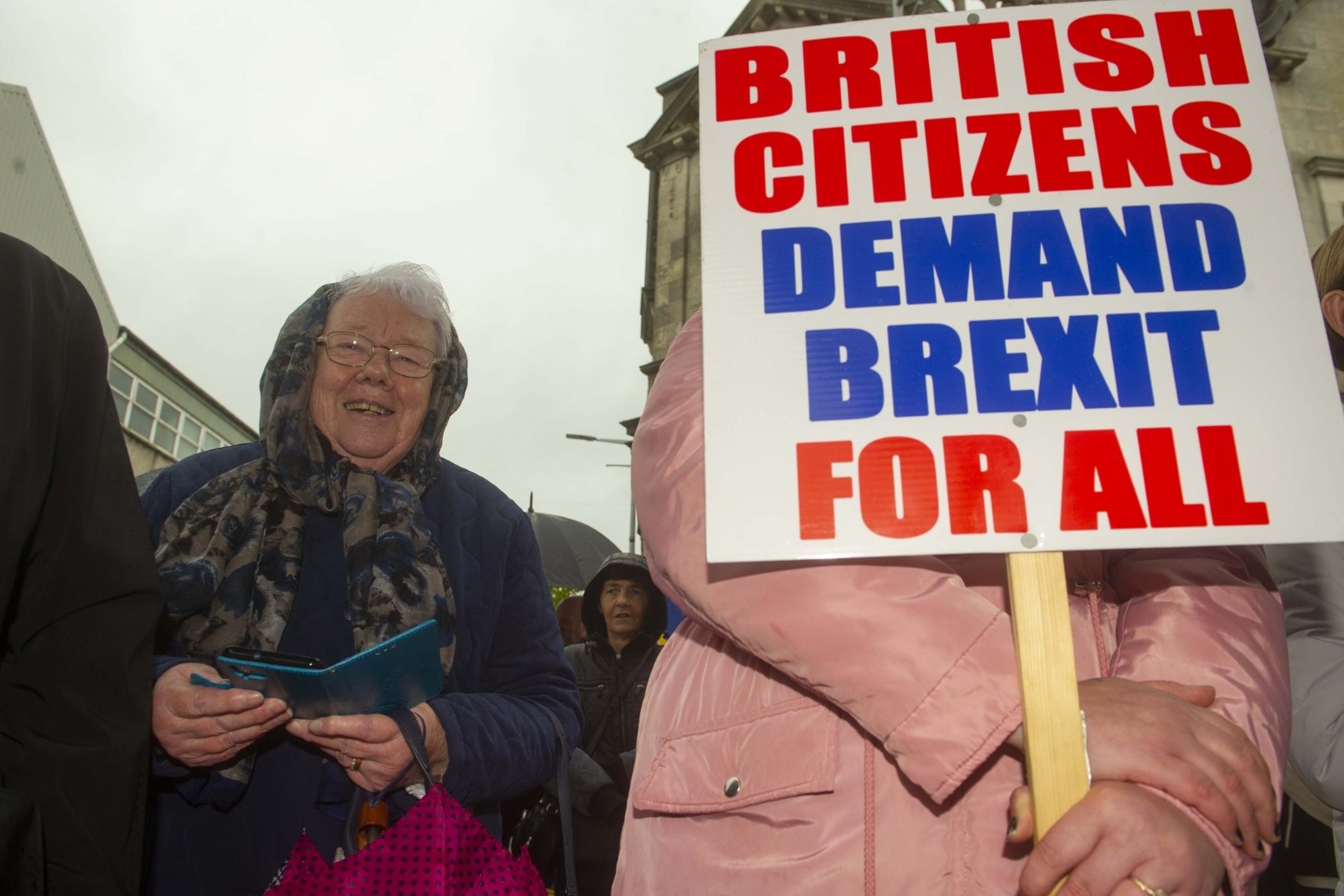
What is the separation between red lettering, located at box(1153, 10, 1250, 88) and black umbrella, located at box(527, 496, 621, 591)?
800cm

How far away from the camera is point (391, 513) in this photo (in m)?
1.98

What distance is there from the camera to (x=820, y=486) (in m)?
1.05

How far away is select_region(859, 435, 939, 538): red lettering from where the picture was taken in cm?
102

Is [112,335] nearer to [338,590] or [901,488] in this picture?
[338,590]

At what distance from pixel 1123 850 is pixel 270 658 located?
1.24m

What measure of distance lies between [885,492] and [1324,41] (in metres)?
15.7

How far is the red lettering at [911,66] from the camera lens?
124cm

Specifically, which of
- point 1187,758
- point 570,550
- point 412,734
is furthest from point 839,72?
point 570,550

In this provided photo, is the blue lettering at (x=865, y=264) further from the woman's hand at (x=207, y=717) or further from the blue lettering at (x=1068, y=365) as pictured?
the woman's hand at (x=207, y=717)

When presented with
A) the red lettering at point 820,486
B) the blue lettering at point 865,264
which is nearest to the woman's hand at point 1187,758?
the red lettering at point 820,486

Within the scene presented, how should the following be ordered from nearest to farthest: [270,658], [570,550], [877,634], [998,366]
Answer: [877,634], [998,366], [270,658], [570,550]

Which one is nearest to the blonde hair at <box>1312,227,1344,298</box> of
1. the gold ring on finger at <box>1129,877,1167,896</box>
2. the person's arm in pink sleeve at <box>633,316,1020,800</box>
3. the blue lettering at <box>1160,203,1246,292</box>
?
the blue lettering at <box>1160,203,1246,292</box>

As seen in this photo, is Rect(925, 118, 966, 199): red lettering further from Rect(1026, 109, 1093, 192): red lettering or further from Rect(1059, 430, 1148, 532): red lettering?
Rect(1059, 430, 1148, 532): red lettering

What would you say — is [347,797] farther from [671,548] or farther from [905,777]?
[905,777]
